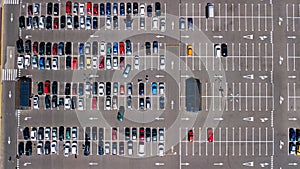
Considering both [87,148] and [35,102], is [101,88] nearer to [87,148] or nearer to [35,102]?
[87,148]

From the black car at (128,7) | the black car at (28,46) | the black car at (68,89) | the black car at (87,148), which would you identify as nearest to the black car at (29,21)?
the black car at (28,46)

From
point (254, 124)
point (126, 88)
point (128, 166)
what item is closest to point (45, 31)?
point (126, 88)

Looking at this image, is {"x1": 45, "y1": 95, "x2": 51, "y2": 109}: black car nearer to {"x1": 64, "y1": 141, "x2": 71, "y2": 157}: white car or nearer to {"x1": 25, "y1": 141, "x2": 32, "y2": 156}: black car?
{"x1": 25, "y1": 141, "x2": 32, "y2": 156}: black car

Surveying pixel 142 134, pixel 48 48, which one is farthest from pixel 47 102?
pixel 142 134

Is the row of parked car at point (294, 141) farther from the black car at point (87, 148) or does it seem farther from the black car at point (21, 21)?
the black car at point (21, 21)

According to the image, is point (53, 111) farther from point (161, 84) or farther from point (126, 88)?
point (161, 84)
